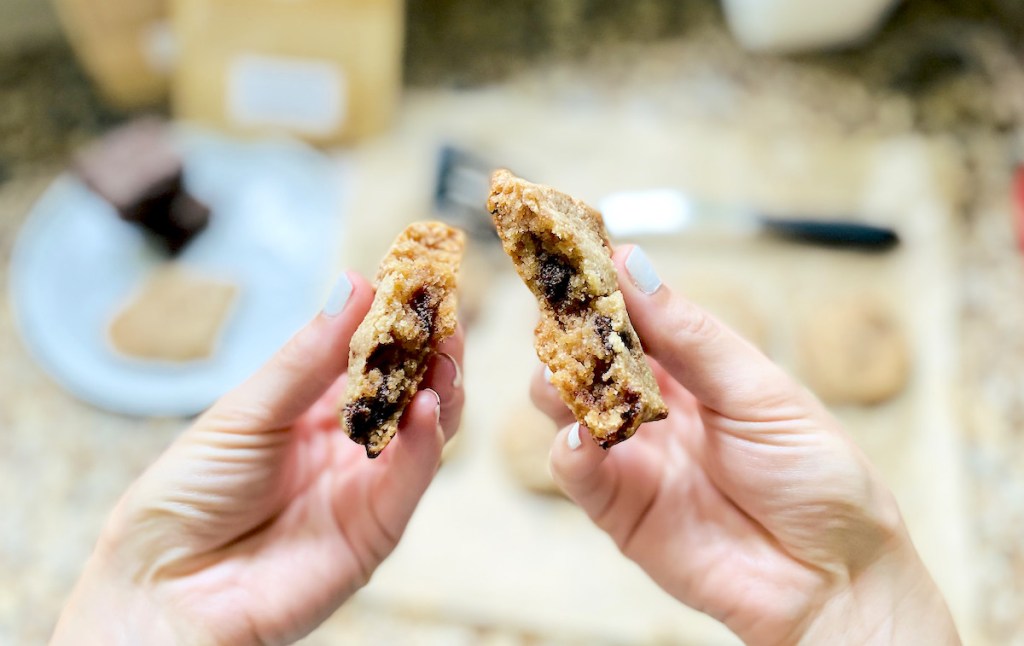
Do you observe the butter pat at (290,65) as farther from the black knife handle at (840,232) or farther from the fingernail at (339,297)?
the fingernail at (339,297)

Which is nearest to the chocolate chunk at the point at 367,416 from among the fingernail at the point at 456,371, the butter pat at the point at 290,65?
the fingernail at the point at 456,371

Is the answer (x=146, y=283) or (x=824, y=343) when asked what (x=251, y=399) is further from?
(x=824, y=343)

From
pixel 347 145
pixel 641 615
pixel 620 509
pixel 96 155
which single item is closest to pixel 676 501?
pixel 620 509

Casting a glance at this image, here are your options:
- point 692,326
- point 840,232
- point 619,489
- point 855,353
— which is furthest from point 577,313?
point 840,232

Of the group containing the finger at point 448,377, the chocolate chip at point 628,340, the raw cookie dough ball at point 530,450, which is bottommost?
the raw cookie dough ball at point 530,450

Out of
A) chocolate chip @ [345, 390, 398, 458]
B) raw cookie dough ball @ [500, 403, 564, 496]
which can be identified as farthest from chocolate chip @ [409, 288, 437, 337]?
raw cookie dough ball @ [500, 403, 564, 496]

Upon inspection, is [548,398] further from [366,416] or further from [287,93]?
[287,93]

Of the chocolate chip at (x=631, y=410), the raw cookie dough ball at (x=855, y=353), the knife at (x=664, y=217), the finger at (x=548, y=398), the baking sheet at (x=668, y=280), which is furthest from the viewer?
the knife at (x=664, y=217)
